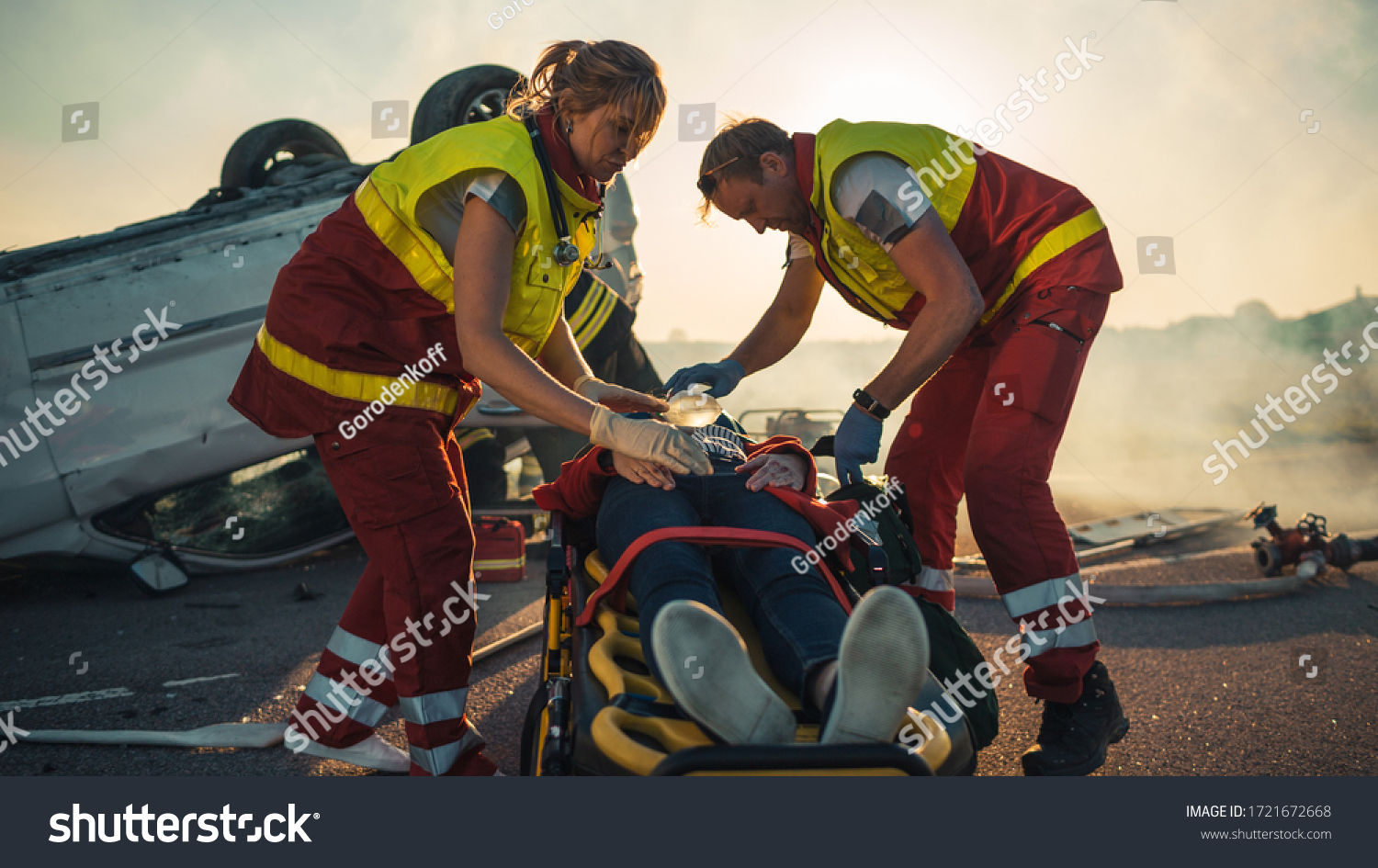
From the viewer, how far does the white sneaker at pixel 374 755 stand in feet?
7.01

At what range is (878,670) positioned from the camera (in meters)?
1.20

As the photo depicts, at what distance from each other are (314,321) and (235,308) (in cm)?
300

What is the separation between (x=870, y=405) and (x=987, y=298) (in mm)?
527

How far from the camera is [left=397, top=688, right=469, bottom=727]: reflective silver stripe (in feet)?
6.00

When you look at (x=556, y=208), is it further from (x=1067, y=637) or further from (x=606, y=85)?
(x=1067, y=637)

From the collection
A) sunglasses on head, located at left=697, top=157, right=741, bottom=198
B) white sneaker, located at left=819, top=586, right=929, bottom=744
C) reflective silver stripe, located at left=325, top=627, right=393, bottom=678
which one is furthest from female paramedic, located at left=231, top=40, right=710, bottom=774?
white sneaker, located at left=819, top=586, right=929, bottom=744

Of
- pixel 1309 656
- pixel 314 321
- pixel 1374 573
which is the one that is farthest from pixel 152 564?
pixel 1374 573

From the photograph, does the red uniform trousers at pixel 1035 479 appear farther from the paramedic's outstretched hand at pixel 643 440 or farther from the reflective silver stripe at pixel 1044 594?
the paramedic's outstretched hand at pixel 643 440

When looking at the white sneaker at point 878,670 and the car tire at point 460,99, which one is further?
the car tire at point 460,99

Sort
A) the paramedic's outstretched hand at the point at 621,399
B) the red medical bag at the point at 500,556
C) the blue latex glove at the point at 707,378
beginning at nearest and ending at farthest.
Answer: the paramedic's outstretched hand at the point at 621,399 → the blue latex glove at the point at 707,378 → the red medical bag at the point at 500,556

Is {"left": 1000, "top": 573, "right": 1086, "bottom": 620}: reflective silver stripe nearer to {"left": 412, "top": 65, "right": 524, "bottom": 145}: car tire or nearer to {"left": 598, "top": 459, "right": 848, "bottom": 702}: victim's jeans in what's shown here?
{"left": 598, "top": 459, "right": 848, "bottom": 702}: victim's jeans

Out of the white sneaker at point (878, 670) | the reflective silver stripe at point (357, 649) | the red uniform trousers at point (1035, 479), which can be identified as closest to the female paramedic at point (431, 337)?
the reflective silver stripe at point (357, 649)

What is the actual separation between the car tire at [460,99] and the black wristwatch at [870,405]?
3.88m

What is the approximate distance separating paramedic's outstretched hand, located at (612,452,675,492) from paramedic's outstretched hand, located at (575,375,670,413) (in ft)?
1.00
